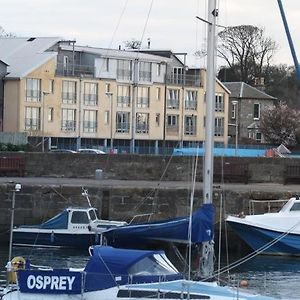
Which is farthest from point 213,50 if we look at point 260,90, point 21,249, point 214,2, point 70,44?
point 260,90

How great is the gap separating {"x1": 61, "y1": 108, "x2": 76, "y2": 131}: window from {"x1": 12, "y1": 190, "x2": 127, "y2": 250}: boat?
146 feet

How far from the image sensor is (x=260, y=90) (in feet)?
331

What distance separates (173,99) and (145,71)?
403 cm

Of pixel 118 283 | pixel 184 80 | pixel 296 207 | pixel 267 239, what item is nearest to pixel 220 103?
pixel 184 80

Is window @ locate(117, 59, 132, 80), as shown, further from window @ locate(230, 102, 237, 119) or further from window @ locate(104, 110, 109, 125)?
window @ locate(230, 102, 237, 119)

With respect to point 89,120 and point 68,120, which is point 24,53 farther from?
point 89,120

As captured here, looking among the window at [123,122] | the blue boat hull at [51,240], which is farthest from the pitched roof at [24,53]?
the blue boat hull at [51,240]

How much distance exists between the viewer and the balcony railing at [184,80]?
86.6 meters

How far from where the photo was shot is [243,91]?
3821 inches

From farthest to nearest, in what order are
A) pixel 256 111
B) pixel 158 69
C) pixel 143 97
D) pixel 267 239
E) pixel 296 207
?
pixel 256 111, pixel 158 69, pixel 143 97, pixel 267 239, pixel 296 207

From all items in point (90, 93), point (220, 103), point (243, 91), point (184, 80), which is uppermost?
point (184, 80)

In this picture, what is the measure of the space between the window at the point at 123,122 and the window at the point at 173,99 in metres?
4.72

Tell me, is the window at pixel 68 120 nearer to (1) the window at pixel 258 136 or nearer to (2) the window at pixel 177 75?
(2) the window at pixel 177 75

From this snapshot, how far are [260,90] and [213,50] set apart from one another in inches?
3131
